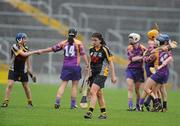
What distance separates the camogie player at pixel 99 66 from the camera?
16.7 m

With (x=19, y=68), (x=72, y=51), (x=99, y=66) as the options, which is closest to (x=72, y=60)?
(x=72, y=51)

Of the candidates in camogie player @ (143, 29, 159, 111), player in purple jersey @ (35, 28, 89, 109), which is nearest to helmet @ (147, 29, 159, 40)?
camogie player @ (143, 29, 159, 111)

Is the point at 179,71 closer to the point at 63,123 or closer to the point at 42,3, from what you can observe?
the point at 42,3

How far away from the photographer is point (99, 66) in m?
17.0

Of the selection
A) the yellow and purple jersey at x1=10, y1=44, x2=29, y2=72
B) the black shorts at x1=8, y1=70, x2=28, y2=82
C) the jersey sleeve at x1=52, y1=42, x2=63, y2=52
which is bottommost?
the black shorts at x1=8, y1=70, x2=28, y2=82

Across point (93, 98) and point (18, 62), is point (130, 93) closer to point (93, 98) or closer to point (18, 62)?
point (18, 62)

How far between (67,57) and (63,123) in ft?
16.6

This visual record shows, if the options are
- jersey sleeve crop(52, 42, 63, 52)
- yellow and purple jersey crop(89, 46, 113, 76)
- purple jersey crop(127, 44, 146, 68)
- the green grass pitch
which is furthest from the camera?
purple jersey crop(127, 44, 146, 68)

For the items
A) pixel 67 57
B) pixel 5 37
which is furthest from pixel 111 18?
pixel 67 57

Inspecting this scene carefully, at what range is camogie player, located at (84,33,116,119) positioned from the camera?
1672 centimetres

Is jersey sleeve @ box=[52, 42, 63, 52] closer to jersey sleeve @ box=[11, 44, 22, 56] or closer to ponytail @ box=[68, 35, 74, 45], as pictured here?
ponytail @ box=[68, 35, 74, 45]

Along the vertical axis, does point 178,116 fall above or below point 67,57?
below

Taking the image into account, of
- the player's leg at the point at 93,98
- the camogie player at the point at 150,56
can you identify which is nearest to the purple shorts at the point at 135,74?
the camogie player at the point at 150,56

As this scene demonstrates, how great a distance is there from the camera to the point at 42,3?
39656 millimetres
